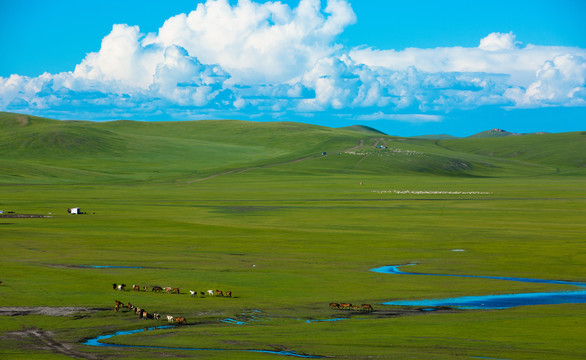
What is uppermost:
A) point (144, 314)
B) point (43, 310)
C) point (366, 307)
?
point (43, 310)

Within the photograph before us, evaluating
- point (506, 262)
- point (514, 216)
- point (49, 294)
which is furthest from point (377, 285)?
point (514, 216)

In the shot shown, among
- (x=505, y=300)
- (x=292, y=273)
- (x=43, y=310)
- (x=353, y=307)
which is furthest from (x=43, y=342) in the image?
(x=505, y=300)

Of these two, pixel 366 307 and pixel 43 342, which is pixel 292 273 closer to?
pixel 366 307

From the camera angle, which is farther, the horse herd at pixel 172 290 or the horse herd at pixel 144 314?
the horse herd at pixel 172 290

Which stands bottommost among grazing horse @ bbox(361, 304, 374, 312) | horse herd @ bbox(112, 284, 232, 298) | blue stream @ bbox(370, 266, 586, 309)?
blue stream @ bbox(370, 266, 586, 309)

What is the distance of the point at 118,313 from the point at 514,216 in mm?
73579

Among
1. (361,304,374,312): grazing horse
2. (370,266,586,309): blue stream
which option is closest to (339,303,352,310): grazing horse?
(361,304,374,312): grazing horse

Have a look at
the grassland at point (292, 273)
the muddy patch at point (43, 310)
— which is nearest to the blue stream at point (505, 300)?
the grassland at point (292, 273)

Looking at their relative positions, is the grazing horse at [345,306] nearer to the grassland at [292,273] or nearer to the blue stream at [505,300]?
the grassland at [292,273]

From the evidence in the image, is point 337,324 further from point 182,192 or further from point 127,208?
point 182,192

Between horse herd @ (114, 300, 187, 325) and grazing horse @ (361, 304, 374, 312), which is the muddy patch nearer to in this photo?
horse herd @ (114, 300, 187, 325)

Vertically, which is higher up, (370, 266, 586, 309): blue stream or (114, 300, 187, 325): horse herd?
(114, 300, 187, 325): horse herd

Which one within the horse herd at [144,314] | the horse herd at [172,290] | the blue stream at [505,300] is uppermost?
the horse herd at [172,290]

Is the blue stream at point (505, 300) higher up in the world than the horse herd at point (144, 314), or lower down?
lower down
